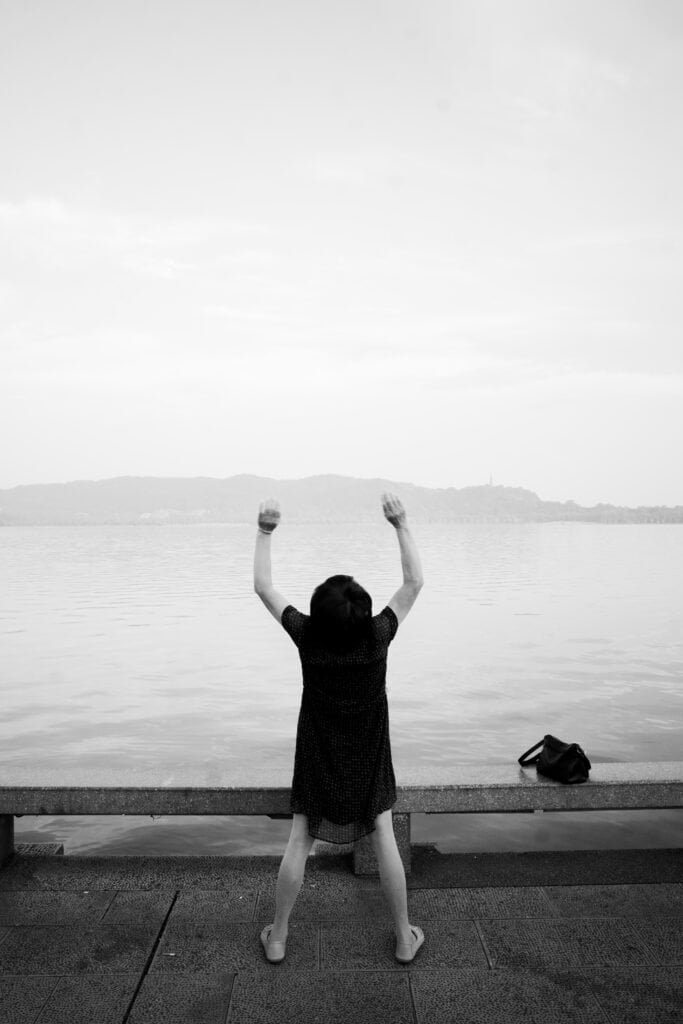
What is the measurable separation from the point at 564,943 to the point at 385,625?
172 cm

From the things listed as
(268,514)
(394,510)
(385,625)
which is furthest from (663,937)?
(268,514)

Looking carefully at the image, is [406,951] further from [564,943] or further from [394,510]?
[394,510]

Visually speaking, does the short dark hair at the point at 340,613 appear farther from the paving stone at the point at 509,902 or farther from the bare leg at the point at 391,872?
the paving stone at the point at 509,902

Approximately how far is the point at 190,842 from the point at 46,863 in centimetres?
319

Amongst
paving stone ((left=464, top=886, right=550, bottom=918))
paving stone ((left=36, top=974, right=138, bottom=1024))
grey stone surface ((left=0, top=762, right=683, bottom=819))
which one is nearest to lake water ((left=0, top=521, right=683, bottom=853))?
grey stone surface ((left=0, top=762, right=683, bottom=819))

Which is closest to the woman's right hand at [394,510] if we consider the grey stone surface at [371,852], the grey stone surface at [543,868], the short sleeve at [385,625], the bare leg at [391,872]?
the short sleeve at [385,625]

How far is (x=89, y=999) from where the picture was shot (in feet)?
11.5

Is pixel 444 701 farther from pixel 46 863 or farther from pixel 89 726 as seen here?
pixel 46 863

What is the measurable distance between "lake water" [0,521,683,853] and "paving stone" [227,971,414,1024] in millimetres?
1525

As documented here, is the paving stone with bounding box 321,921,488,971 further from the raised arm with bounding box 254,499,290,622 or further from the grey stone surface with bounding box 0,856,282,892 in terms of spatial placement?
the raised arm with bounding box 254,499,290,622

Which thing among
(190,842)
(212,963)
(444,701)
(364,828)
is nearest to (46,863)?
(212,963)

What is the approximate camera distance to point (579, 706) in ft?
48.0

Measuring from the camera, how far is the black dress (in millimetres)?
3688

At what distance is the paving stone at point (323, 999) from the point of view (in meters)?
3.40
